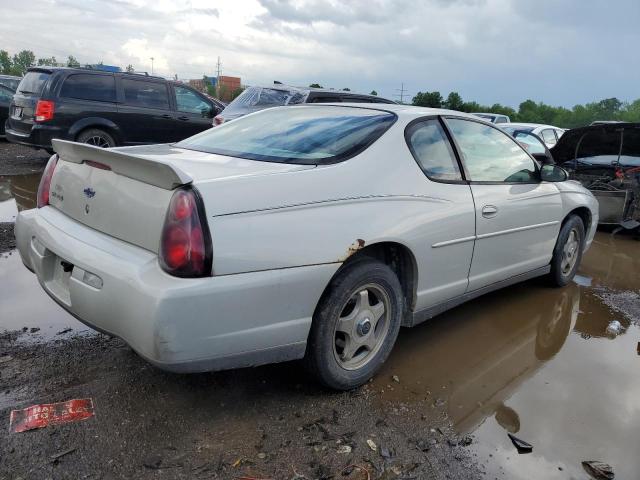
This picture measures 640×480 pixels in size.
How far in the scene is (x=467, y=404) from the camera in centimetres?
304

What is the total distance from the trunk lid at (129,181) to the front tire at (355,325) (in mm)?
666

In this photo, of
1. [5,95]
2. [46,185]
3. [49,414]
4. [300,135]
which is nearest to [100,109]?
[5,95]

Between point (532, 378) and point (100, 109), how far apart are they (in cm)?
824

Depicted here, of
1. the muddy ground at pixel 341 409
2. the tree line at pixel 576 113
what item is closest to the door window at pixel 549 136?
the muddy ground at pixel 341 409

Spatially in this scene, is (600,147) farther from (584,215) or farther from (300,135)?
(300,135)

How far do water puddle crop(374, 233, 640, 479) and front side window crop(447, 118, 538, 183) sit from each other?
110 centimetres

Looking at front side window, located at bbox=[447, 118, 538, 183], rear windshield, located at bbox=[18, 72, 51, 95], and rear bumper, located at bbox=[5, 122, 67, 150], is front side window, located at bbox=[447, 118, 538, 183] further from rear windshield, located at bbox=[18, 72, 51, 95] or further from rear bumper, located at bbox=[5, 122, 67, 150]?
rear windshield, located at bbox=[18, 72, 51, 95]

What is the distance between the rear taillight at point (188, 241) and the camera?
7.56 feet

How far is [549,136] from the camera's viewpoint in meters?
14.3

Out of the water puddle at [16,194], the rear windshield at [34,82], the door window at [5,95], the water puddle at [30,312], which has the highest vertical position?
the rear windshield at [34,82]

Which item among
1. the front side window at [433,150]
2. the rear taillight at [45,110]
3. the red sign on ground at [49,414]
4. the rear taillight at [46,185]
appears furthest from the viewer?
the rear taillight at [45,110]

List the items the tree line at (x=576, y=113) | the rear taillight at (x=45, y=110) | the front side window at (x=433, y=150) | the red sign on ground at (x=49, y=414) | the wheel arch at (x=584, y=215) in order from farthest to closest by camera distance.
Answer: the tree line at (x=576, y=113) → the rear taillight at (x=45, y=110) → the wheel arch at (x=584, y=215) → the front side window at (x=433, y=150) → the red sign on ground at (x=49, y=414)

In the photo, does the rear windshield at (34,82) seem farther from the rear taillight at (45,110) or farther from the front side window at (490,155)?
the front side window at (490,155)

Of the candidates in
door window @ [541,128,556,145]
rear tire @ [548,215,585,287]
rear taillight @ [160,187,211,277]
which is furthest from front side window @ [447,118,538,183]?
door window @ [541,128,556,145]
